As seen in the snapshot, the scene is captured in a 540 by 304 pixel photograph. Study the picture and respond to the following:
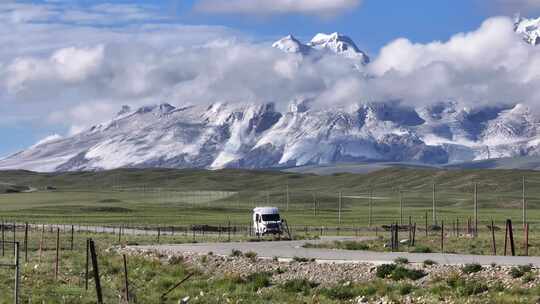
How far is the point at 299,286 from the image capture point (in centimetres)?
4103

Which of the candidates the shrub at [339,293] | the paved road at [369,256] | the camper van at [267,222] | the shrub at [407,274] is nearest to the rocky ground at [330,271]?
the shrub at [407,274]

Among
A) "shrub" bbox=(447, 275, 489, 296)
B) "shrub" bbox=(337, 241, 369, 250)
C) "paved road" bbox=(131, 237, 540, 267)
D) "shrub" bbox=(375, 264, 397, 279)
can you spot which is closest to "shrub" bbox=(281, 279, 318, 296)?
"shrub" bbox=(375, 264, 397, 279)

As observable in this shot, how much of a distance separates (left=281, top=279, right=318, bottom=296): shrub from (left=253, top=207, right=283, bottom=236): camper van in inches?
2196

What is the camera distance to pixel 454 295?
35.9m

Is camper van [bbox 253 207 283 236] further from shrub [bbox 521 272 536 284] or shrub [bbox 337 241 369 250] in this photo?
shrub [bbox 521 272 536 284]

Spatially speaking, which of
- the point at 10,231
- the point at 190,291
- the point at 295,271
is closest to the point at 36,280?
the point at 190,291

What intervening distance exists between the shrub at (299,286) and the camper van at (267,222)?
55.8 meters

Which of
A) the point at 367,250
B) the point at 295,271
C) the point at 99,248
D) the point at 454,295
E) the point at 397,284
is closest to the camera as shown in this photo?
the point at 454,295

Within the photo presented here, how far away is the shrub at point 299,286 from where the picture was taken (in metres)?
40.5

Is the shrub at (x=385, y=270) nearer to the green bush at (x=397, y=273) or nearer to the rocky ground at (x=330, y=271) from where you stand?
the green bush at (x=397, y=273)

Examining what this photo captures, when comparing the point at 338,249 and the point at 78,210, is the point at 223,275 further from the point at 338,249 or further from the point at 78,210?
the point at 78,210

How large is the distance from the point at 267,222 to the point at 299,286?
58.4m

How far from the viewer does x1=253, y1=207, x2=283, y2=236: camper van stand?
323ft

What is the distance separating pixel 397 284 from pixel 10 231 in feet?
227
